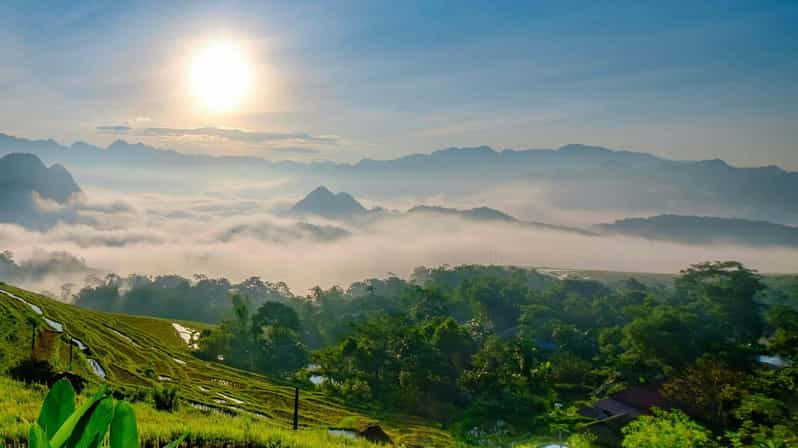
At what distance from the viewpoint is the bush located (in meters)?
21.1

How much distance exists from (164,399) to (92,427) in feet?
73.3

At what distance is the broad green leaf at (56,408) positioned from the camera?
7.32ft

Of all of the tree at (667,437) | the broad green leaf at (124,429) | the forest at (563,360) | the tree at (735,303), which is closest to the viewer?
the broad green leaf at (124,429)

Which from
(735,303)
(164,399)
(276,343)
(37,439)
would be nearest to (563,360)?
(735,303)

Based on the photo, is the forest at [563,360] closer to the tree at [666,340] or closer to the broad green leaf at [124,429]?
the tree at [666,340]

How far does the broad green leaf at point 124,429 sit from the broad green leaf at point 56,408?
249 mm

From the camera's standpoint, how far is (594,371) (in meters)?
52.2

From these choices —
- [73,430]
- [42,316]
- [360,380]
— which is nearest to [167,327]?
[42,316]

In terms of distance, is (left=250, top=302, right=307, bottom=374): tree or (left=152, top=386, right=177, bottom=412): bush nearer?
(left=152, top=386, right=177, bottom=412): bush

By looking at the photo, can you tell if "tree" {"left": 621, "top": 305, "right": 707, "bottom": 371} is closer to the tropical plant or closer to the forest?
the forest

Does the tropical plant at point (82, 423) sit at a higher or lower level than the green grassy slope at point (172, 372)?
higher

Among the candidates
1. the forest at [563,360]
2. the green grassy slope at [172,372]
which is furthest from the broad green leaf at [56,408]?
the green grassy slope at [172,372]

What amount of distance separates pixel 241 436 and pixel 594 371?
48382 millimetres

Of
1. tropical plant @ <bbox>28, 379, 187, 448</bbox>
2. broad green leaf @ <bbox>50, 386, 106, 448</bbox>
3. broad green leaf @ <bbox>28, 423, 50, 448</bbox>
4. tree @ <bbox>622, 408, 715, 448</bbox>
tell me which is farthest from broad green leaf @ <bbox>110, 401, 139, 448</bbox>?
tree @ <bbox>622, 408, 715, 448</bbox>
